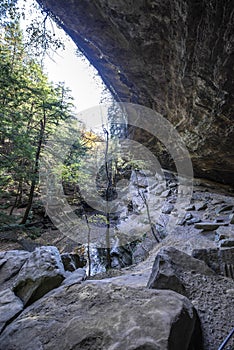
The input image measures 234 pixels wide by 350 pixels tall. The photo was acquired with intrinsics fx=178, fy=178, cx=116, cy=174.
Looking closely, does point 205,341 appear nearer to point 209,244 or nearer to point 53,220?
point 209,244

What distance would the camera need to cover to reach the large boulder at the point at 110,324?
1013 mm

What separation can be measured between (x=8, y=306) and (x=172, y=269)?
1678mm

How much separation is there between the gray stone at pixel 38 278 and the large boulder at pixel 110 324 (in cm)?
44

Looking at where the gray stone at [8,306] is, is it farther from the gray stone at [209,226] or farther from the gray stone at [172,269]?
the gray stone at [209,226]

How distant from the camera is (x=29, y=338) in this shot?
119 centimetres

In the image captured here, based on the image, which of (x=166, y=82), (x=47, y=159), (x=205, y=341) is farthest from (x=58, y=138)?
(x=205, y=341)

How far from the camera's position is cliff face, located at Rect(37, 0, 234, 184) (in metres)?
1.69

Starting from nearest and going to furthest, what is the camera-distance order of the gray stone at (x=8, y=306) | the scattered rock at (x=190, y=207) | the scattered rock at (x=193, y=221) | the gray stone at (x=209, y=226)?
the gray stone at (x=8, y=306) < the gray stone at (x=209, y=226) < the scattered rock at (x=193, y=221) < the scattered rock at (x=190, y=207)

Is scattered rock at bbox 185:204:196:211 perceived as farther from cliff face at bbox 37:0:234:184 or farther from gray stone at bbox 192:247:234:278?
gray stone at bbox 192:247:234:278

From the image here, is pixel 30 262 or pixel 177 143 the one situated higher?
pixel 177 143

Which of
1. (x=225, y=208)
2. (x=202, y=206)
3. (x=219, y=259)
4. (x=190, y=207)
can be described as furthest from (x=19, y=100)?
(x=225, y=208)

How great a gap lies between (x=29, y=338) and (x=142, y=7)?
9.83ft

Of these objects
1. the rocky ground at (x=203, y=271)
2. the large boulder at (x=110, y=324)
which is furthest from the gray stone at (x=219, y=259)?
the large boulder at (x=110, y=324)

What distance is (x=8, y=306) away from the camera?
5.79 feet
